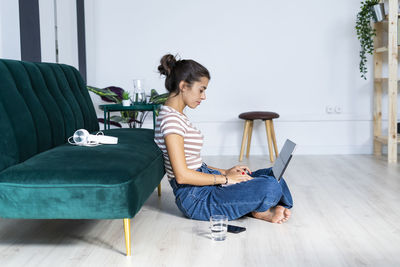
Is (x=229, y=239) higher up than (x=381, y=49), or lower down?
lower down

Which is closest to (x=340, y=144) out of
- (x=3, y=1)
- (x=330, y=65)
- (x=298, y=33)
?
(x=330, y=65)

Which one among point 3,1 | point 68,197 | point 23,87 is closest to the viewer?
point 68,197

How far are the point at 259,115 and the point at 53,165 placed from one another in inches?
111

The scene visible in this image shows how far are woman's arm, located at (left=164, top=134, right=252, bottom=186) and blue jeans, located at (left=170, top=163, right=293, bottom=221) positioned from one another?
9 centimetres

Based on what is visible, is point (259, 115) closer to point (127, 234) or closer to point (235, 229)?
point (235, 229)

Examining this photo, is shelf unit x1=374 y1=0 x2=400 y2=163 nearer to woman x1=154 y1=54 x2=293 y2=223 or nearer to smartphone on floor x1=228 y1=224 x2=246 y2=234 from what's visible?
woman x1=154 y1=54 x2=293 y2=223

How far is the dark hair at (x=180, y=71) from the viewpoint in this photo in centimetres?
211

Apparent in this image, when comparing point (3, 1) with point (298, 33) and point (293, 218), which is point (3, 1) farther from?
point (298, 33)

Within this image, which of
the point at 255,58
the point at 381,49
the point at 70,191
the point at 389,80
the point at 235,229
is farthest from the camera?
the point at 255,58

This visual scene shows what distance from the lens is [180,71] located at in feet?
6.96

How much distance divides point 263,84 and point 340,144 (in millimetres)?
1022

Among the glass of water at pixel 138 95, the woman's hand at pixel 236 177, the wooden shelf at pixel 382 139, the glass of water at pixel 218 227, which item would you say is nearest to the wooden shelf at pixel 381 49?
the wooden shelf at pixel 382 139

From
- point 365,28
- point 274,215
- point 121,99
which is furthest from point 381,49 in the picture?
point 274,215

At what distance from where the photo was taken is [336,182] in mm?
3398
